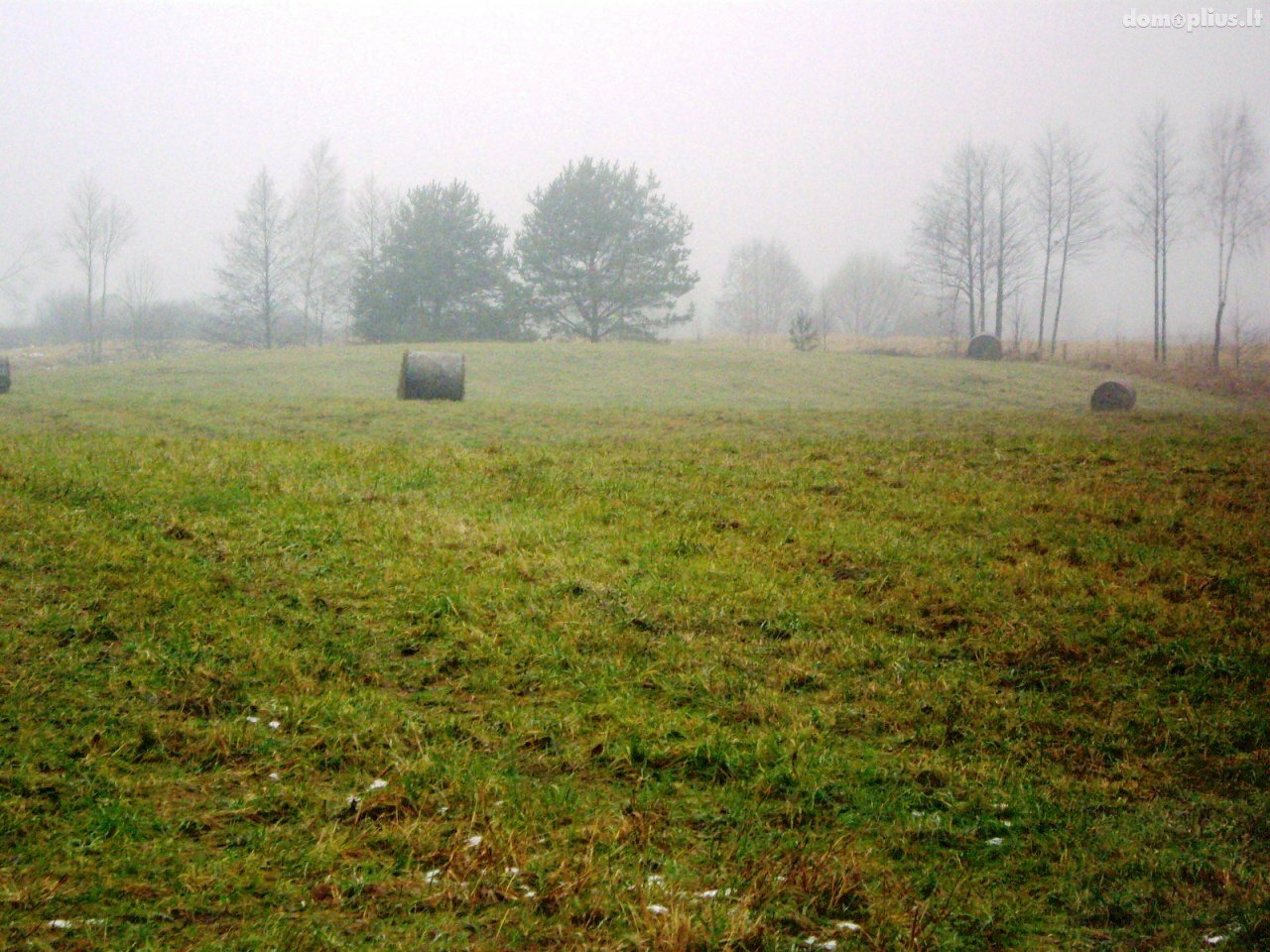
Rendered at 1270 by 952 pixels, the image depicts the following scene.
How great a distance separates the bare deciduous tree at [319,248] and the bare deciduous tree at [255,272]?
1288mm

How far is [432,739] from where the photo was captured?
525 cm

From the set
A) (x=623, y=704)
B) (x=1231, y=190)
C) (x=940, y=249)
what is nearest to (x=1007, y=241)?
(x=940, y=249)

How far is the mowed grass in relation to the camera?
12.6 feet

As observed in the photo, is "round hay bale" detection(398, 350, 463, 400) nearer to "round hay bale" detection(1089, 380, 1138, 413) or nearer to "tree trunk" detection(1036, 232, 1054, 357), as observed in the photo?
"round hay bale" detection(1089, 380, 1138, 413)

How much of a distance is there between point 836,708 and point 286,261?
5536 cm

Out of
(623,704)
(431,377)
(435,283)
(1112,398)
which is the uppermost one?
(435,283)

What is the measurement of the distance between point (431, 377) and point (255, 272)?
3669 cm

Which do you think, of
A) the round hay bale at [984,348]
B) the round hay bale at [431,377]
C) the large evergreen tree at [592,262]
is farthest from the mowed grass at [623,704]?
the large evergreen tree at [592,262]

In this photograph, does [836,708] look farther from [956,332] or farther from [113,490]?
[956,332]

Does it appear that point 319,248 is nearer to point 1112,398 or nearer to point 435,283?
point 435,283

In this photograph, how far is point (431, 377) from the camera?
22781mm

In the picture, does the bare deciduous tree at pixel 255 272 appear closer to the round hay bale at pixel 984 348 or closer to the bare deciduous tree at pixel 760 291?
the bare deciduous tree at pixel 760 291

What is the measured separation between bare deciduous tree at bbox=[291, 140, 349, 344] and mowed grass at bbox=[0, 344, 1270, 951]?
4743 centimetres

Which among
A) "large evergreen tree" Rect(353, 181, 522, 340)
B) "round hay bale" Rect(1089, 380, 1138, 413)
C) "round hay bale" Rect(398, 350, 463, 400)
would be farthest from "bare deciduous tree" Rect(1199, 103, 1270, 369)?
"large evergreen tree" Rect(353, 181, 522, 340)
